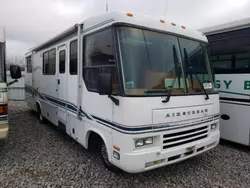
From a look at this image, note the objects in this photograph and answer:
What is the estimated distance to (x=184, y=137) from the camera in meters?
3.20

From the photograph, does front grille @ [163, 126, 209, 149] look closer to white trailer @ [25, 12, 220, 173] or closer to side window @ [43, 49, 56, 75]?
white trailer @ [25, 12, 220, 173]

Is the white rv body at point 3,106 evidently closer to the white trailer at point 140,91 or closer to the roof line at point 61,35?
the white trailer at point 140,91

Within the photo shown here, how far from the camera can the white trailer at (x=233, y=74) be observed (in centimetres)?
438

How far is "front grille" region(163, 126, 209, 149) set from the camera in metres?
3.01

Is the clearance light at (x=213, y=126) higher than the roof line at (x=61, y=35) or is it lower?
lower

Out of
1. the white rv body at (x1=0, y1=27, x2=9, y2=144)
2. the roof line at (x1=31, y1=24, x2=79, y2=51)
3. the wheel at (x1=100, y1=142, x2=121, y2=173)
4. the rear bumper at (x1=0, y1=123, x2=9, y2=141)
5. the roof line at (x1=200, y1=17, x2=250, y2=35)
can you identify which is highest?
the roof line at (x1=200, y1=17, x2=250, y2=35)

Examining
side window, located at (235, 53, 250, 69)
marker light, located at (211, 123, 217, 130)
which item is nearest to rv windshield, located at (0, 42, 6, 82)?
marker light, located at (211, 123, 217, 130)

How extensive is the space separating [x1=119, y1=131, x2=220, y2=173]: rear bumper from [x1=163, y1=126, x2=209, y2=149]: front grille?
6cm

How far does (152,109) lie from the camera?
2.83m

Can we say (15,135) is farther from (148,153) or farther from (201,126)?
(201,126)

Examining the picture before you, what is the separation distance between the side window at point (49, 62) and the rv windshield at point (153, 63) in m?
3.04

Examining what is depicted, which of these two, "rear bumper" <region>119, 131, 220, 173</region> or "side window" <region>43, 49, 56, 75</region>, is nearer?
"rear bumper" <region>119, 131, 220, 173</region>

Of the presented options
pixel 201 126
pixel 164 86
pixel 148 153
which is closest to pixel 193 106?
pixel 201 126

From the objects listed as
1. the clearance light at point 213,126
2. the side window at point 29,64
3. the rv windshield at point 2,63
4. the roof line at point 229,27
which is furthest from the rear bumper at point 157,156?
the side window at point 29,64
